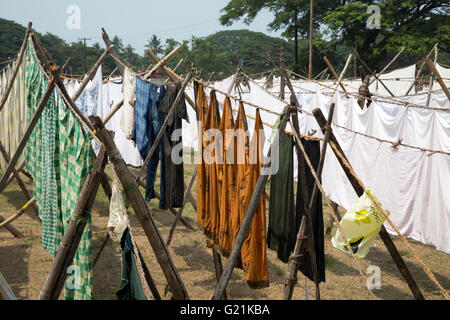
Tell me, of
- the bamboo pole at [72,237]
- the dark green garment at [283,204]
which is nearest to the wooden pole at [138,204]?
the bamboo pole at [72,237]

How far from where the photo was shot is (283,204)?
3371 mm

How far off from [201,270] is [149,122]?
6.57 ft

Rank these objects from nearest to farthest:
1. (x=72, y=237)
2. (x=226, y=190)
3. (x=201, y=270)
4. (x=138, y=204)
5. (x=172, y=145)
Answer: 1. (x=138, y=204)
2. (x=72, y=237)
3. (x=226, y=190)
4. (x=172, y=145)
5. (x=201, y=270)

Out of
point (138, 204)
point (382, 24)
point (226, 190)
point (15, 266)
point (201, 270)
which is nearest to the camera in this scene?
point (138, 204)

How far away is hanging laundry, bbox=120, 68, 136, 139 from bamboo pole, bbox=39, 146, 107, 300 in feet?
8.29

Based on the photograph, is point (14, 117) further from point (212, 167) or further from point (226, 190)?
point (226, 190)

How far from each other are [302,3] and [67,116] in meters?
24.5

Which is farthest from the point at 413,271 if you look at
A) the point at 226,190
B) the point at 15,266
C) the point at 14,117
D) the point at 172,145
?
the point at 14,117

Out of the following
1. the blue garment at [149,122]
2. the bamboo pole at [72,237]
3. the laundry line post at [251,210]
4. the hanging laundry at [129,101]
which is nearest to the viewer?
the bamboo pole at [72,237]

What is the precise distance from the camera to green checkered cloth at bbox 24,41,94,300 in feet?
8.95

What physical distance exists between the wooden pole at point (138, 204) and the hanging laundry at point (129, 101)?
273 cm

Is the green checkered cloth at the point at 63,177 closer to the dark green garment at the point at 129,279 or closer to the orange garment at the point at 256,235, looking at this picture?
the dark green garment at the point at 129,279

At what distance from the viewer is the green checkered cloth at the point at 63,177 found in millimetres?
2727
